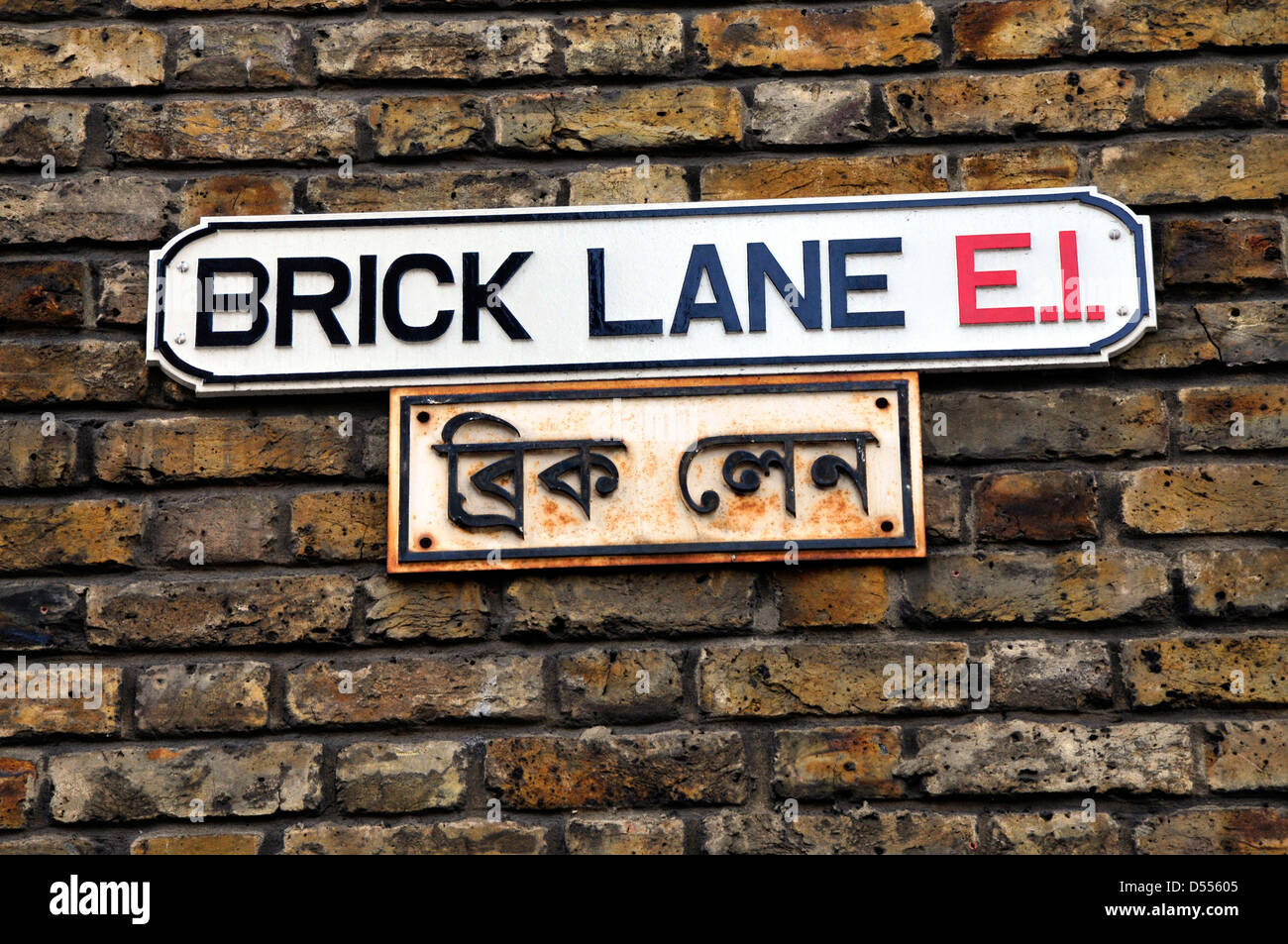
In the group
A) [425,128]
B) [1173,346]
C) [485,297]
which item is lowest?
[1173,346]

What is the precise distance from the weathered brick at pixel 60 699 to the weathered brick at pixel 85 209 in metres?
0.65

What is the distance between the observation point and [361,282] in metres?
1.78

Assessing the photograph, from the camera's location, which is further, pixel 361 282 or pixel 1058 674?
pixel 361 282

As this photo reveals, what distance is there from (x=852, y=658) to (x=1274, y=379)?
2.45 ft

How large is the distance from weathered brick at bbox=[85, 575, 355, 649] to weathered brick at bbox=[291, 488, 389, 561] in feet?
0.13

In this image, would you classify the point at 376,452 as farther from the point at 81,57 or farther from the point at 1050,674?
the point at 1050,674

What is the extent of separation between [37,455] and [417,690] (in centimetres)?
67

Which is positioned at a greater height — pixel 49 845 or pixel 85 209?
pixel 85 209

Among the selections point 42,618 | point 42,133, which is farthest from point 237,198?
point 42,618

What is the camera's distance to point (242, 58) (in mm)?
1862
